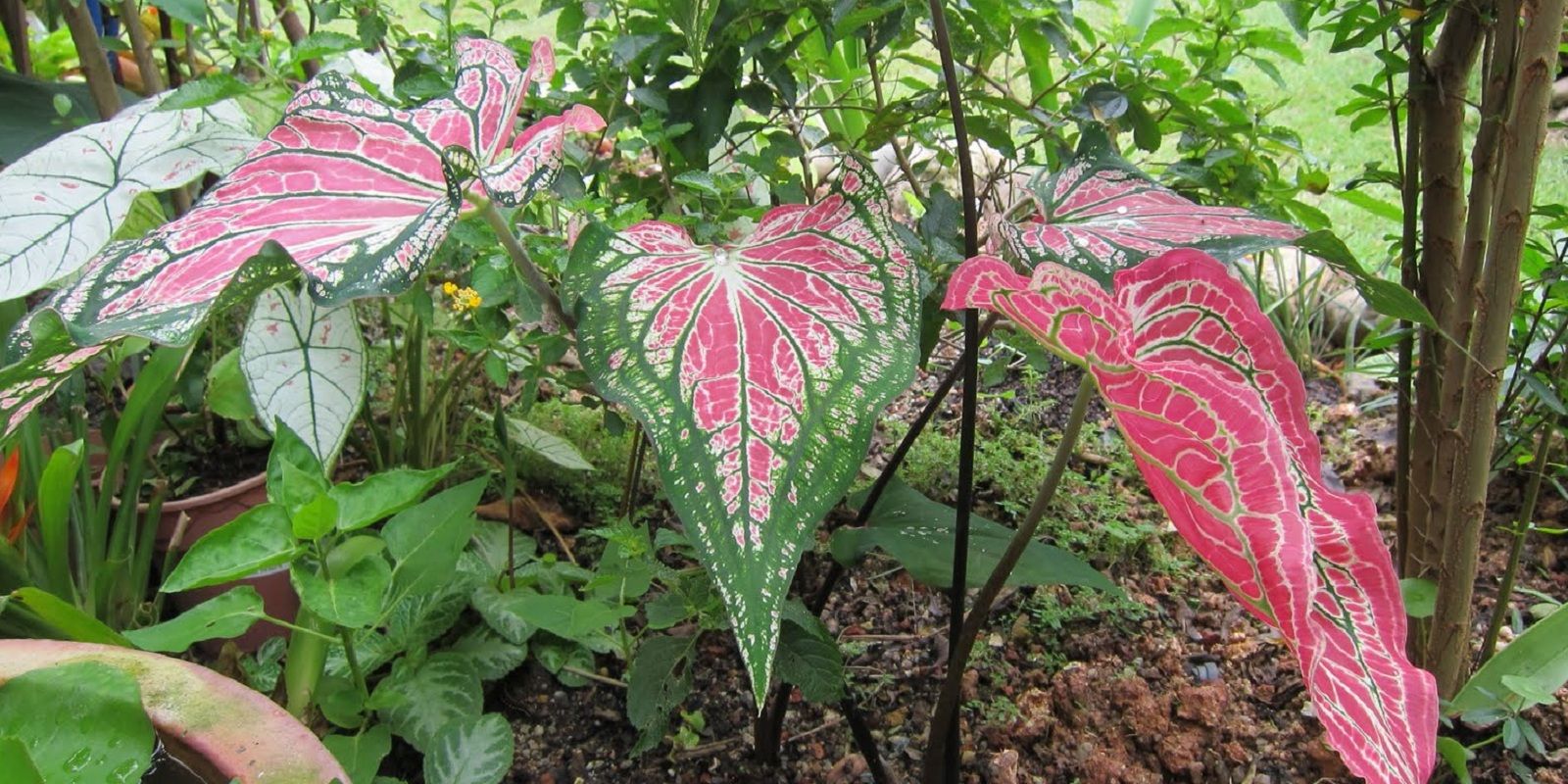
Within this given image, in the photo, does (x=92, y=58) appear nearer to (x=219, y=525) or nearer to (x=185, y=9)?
(x=185, y=9)

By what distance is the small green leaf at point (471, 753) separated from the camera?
0.83m

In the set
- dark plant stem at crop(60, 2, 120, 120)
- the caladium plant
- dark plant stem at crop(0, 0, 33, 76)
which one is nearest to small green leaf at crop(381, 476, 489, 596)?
the caladium plant

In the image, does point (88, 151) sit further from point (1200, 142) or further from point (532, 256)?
point (1200, 142)

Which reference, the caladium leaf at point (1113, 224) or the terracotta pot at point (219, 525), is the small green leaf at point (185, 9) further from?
the caladium leaf at point (1113, 224)

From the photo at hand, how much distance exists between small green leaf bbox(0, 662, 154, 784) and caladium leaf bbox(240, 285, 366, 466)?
0.35 metres

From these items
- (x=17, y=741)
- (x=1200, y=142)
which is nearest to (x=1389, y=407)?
(x=1200, y=142)

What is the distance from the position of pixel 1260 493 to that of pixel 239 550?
28.4 inches

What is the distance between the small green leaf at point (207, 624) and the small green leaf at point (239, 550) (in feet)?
0.20

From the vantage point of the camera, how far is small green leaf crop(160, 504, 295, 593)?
748 mm

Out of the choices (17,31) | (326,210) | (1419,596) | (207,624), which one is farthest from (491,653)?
(17,31)

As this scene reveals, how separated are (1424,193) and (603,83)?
2.76 feet

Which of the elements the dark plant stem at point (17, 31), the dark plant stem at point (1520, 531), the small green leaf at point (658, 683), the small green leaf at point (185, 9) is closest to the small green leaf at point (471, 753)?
the small green leaf at point (658, 683)

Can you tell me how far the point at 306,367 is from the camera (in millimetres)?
1035

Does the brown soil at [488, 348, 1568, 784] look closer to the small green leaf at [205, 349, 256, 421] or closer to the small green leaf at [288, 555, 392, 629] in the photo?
the small green leaf at [288, 555, 392, 629]
